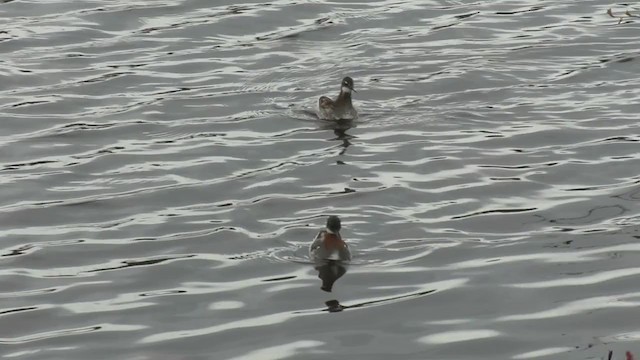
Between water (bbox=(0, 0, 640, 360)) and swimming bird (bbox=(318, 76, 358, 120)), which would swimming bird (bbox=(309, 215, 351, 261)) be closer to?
water (bbox=(0, 0, 640, 360))

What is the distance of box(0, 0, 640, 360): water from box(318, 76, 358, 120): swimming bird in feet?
0.50

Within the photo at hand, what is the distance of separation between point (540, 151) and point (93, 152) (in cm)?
497

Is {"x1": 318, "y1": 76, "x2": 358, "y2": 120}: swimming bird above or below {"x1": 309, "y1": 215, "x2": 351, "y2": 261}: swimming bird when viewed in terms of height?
above

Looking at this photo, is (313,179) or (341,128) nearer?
(313,179)

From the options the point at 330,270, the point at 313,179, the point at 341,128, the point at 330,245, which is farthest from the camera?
the point at 341,128

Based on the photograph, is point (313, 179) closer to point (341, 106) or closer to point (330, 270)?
point (341, 106)

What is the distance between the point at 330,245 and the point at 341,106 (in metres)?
5.19

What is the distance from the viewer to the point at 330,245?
13.8 meters

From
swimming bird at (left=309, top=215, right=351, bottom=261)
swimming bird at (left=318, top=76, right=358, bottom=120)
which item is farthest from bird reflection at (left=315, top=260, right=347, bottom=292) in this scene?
swimming bird at (left=318, top=76, right=358, bottom=120)

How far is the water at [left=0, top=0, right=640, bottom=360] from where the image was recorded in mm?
12695

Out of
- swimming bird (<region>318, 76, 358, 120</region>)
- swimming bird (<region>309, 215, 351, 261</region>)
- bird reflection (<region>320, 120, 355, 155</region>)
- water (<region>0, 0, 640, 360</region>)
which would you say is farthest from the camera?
swimming bird (<region>318, 76, 358, 120</region>)

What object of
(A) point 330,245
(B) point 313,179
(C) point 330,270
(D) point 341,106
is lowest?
(C) point 330,270

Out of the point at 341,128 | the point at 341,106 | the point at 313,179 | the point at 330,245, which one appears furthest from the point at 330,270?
the point at 341,106

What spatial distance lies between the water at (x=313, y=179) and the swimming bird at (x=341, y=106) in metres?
0.15
